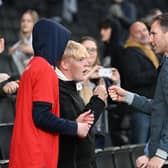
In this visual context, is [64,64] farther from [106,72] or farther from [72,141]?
[106,72]

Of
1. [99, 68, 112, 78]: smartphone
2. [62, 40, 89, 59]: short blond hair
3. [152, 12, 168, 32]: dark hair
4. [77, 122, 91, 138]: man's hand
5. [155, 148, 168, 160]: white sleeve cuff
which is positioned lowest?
[155, 148, 168, 160]: white sleeve cuff

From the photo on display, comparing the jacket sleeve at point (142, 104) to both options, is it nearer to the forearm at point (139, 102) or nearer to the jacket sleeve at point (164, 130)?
the forearm at point (139, 102)

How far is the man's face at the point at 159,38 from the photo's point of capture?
430 centimetres

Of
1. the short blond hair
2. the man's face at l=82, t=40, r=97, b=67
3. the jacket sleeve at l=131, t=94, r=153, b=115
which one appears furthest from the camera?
the man's face at l=82, t=40, r=97, b=67

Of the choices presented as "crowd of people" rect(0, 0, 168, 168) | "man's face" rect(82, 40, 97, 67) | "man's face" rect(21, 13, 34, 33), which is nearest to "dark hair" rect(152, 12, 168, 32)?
"crowd of people" rect(0, 0, 168, 168)

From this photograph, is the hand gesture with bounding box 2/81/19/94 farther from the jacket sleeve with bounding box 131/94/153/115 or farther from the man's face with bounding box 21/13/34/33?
the man's face with bounding box 21/13/34/33

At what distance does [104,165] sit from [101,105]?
1.56 metres

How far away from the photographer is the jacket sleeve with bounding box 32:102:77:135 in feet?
13.4

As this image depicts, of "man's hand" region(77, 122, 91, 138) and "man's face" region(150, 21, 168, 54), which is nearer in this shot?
"man's hand" region(77, 122, 91, 138)

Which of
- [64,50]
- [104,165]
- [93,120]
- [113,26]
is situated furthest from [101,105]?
[113,26]

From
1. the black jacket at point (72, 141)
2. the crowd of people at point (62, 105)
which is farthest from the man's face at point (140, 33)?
the black jacket at point (72, 141)

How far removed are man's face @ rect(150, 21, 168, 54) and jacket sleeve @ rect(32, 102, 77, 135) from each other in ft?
2.66

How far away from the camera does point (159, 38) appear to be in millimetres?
4324

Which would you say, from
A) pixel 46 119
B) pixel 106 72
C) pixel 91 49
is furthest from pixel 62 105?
pixel 91 49
